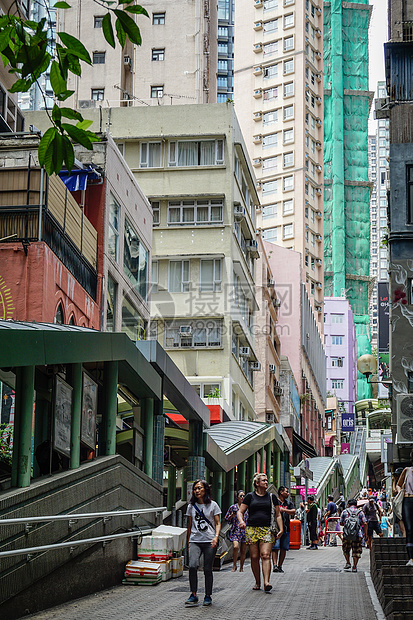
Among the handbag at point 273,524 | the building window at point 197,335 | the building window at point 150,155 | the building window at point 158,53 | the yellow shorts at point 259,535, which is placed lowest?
the yellow shorts at point 259,535

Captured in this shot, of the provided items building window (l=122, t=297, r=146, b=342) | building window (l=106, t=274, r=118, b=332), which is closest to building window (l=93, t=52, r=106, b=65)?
building window (l=122, t=297, r=146, b=342)

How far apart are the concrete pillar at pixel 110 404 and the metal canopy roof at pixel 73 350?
250 millimetres

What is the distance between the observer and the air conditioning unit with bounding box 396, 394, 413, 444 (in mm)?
29909

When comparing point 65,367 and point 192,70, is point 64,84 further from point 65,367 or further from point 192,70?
point 192,70

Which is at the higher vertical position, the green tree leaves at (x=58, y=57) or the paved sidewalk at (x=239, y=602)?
the green tree leaves at (x=58, y=57)

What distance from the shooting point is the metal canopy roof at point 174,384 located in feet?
53.5

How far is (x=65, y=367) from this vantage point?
13.1m

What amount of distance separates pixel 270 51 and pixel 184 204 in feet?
198

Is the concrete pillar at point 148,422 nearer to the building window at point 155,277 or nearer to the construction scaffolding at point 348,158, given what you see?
the building window at point 155,277

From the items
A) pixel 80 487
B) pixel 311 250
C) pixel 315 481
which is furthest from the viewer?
pixel 311 250

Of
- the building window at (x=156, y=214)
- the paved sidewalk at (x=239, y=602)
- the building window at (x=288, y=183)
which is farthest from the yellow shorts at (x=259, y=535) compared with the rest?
the building window at (x=288, y=183)

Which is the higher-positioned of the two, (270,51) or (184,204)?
(270,51)

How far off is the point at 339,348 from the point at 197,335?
8637cm

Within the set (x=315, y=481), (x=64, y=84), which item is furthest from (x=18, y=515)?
(x=315, y=481)
